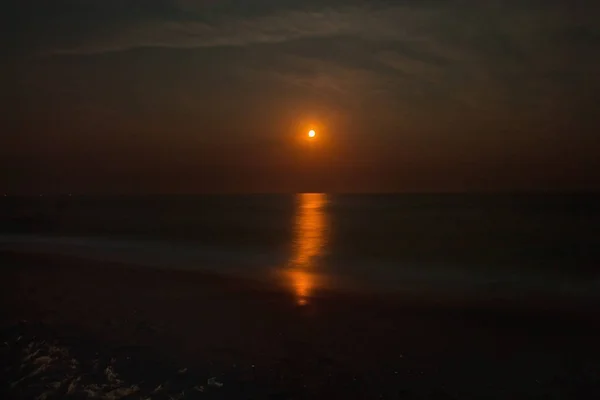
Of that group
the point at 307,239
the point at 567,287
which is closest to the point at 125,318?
the point at 567,287

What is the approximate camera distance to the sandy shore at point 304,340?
25.0 ft

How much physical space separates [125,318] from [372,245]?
2290cm

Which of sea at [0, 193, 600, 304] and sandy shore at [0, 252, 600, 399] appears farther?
sea at [0, 193, 600, 304]

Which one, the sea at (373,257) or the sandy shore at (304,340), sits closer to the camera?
the sandy shore at (304,340)

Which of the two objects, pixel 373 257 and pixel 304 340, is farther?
pixel 373 257

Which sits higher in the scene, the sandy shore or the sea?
the sandy shore

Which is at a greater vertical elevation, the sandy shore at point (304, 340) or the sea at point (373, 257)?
the sandy shore at point (304, 340)

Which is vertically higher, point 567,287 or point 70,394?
point 70,394

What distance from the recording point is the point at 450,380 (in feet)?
26.3

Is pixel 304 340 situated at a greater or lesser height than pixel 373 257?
greater

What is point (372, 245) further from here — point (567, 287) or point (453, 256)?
point (567, 287)

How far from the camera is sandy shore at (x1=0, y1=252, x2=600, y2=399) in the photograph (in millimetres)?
7617

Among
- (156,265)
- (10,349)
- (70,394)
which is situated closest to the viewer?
(70,394)

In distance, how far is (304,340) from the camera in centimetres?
997
